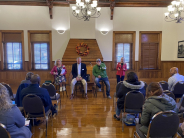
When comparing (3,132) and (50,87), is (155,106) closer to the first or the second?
(3,132)

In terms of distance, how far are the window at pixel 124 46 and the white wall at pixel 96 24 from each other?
0.20 m

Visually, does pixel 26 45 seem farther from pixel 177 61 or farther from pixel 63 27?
pixel 177 61

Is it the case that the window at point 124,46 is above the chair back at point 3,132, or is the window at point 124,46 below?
above

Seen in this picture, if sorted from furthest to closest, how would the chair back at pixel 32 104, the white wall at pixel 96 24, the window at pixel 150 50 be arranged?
the window at pixel 150 50
the white wall at pixel 96 24
the chair back at pixel 32 104

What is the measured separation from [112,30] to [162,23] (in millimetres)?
2571

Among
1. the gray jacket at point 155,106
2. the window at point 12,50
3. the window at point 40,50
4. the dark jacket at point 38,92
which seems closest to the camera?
the gray jacket at point 155,106

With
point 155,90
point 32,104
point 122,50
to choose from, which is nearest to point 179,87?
point 155,90

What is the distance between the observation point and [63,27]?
278 inches

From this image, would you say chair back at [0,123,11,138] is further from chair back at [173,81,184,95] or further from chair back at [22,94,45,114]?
chair back at [173,81,184,95]

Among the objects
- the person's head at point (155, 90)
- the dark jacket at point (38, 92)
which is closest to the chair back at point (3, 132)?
the dark jacket at point (38, 92)

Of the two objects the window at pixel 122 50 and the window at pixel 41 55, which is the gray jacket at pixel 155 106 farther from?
the window at pixel 41 55

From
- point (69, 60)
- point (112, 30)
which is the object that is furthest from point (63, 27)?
point (112, 30)

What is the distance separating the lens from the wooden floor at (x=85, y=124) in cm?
258

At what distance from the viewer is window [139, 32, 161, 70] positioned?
739cm
